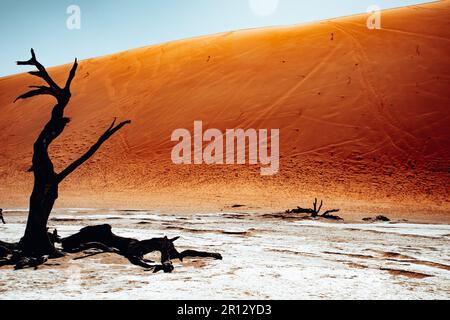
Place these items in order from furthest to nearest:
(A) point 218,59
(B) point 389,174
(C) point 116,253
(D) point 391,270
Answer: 1. (A) point 218,59
2. (B) point 389,174
3. (C) point 116,253
4. (D) point 391,270

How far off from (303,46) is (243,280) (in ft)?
94.9

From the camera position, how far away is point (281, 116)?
984 inches

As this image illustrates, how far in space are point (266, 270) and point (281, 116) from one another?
1977 cm

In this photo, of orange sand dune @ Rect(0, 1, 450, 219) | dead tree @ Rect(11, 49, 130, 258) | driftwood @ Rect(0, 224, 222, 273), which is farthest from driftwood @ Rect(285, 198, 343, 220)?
dead tree @ Rect(11, 49, 130, 258)

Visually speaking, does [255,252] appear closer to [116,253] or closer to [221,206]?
[116,253]

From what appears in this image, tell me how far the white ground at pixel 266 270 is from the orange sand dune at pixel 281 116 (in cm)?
588

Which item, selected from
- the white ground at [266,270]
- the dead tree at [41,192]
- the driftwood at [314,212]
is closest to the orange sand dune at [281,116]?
the driftwood at [314,212]

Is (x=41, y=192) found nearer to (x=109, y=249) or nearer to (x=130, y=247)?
(x=109, y=249)

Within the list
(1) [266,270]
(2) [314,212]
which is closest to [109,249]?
(1) [266,270]

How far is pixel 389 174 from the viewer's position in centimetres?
1945

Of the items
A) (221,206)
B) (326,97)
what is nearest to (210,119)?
(326,97)

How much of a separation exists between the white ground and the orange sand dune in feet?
19.3

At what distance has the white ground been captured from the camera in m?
4.60

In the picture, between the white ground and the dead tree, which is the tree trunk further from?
the white ground
